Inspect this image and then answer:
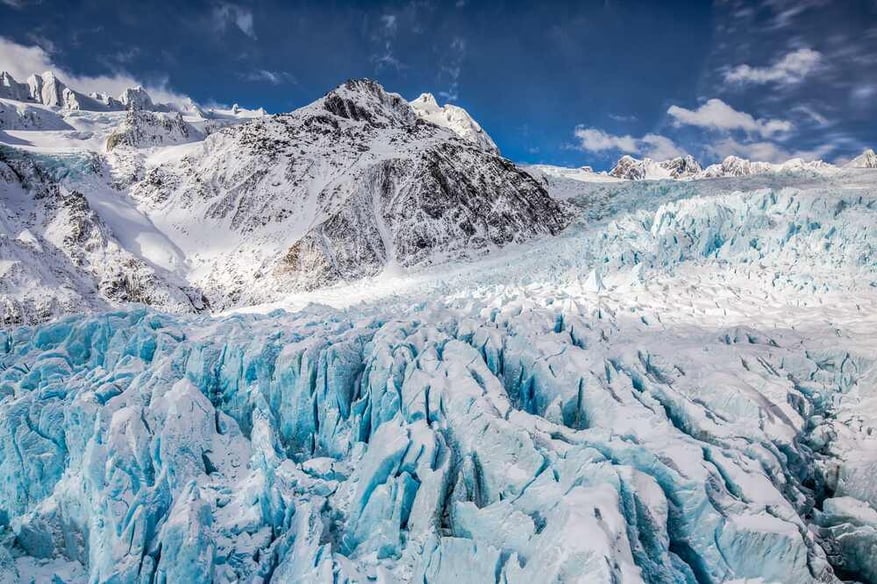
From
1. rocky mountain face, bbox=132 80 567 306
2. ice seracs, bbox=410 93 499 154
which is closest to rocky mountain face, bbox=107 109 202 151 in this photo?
rocky mountain face, bbox=132 80 567 306

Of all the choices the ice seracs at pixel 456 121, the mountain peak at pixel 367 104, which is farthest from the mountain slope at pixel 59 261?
the ice seracs at pixel 456 121

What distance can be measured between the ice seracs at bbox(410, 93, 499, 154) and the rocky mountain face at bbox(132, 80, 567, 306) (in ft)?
110

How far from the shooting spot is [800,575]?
22.4ft

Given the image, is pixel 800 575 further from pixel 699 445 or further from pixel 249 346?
pixel 249 346

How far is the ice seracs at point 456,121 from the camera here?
9462 centimetres

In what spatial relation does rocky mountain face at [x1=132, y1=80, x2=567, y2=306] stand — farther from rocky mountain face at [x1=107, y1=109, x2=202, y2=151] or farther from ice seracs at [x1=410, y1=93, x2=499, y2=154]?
ice seracs at [x1=410, y1=93, x2=499, y2=154]

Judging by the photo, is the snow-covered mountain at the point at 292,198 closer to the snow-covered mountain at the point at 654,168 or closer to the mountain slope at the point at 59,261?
the mountain slope at the point at 59,261

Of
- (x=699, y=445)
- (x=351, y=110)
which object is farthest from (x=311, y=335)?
(x=351, y=110)

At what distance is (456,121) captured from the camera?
97438 millimetres

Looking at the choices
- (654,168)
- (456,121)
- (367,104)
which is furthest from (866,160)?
(367,104)

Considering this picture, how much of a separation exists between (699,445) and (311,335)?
11.3 meters

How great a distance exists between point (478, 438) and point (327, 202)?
139 feet

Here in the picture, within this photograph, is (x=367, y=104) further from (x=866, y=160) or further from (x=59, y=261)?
(x=866, y=160)

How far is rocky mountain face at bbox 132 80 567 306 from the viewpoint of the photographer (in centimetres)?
4247
